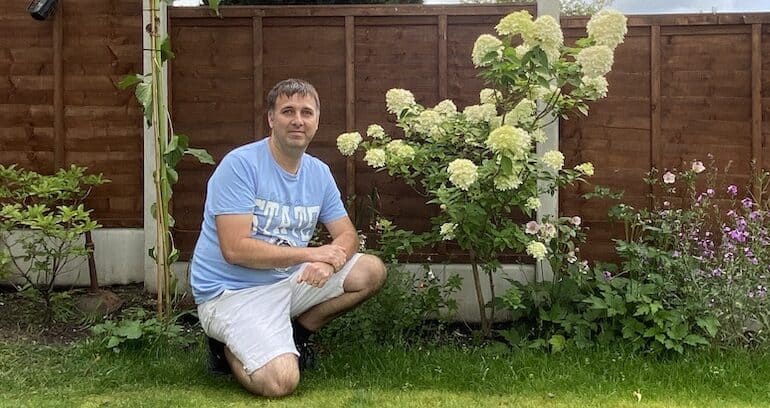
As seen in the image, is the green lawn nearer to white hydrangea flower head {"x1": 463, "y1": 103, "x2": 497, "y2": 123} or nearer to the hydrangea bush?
the hydrangea bush

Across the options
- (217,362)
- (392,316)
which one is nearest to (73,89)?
(217,362)

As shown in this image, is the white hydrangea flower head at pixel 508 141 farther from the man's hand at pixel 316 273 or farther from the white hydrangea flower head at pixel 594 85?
the man's hand at pixel 316 273

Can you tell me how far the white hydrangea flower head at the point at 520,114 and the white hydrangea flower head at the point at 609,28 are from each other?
43cm

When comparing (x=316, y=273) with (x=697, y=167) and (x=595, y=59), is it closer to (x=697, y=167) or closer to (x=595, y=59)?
(x=595, y=59)

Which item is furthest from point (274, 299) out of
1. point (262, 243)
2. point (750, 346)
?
point (750, 346)

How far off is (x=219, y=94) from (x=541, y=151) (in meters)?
1.93

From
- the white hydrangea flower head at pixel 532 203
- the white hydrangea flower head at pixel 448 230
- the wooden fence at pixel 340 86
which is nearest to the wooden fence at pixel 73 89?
the wooden fence at pixel 340 86

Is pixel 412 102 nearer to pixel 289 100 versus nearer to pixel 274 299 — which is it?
pixel 289 100

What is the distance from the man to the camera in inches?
108

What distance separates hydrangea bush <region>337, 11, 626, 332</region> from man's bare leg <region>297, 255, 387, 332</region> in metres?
0.41

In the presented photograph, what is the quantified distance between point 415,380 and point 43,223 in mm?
2056

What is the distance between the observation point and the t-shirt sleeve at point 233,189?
2.79m

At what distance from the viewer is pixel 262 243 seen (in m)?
2.78

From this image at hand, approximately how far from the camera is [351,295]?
9.95ft
